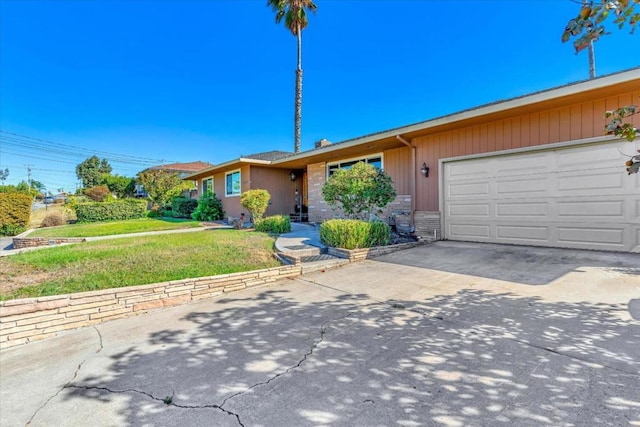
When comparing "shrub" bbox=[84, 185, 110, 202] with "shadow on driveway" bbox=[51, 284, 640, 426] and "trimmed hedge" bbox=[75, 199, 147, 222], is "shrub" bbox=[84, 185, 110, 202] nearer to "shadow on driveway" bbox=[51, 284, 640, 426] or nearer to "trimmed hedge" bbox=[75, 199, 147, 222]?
"trimmed hedge" bbox=[75, 199, 147, 222]

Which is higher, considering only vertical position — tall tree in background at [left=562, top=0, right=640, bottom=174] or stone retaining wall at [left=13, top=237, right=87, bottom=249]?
tall tree in background at [left=562, top=0, right=640, bottom=174]

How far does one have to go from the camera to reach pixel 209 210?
1524cm

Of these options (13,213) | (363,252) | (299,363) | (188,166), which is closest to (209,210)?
(13,213)

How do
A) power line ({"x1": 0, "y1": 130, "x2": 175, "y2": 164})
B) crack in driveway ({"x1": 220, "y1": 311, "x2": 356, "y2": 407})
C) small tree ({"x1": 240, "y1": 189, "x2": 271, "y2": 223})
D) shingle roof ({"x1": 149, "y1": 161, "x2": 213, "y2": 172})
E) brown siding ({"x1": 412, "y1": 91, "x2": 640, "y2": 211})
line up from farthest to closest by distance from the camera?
1. shingle roof ({"x1": 149, "y1": 161, "x2": 213, "y2": 172})
2. power line ({"x1": 0, "y1": 130, "x2": 175, "y2": 164})
3. small tree ({"x1": 240, "y1": 189, "x2": 271, "y2": 223})
4. brown siding ({"x1": 412, "y1": 91, "x2": 640, "y2": 211})
5. crack in driveway ({"x1": 220, "y1": 311, "x2": 356, "y2": 407})

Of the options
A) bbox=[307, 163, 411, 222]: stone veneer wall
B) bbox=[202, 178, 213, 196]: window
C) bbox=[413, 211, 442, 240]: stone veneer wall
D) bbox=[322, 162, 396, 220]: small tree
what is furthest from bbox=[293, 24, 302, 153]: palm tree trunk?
bbox=[413, 211, 442, 240]: stone veneer wall

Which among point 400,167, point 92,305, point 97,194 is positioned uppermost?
point 97,194

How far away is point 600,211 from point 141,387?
25.4 ft

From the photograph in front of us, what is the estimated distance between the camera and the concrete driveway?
1855 mm

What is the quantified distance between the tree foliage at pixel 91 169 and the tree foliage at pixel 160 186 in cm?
3164

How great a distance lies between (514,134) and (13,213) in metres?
Result: 19.3

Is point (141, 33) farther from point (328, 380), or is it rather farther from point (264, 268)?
point (328, 380)

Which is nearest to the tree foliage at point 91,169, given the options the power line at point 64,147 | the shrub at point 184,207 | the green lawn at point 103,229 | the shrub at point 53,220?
the power line at point 64,147

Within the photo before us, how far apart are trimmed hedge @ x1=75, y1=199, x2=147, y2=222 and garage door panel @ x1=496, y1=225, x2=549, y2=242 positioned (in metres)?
18.7

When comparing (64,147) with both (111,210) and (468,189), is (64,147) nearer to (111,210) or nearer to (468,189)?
(111,210)
